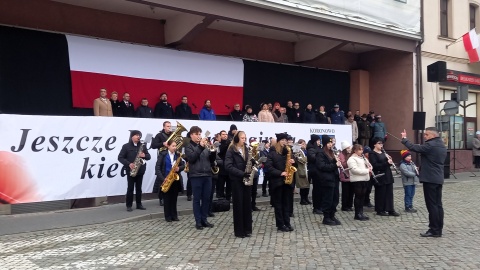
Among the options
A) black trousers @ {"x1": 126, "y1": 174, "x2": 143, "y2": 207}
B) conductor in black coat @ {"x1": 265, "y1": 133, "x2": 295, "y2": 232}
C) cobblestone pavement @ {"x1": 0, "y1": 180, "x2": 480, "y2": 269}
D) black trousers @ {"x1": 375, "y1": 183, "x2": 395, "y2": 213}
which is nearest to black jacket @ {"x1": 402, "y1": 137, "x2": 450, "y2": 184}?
cobblestone pavement @ {"x1": 0, "y1": 180, "x2": 480, "y2": 269}

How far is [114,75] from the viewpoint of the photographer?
1462cm

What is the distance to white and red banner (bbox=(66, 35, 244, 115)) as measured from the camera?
1394 centimetres

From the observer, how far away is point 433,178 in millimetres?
8328

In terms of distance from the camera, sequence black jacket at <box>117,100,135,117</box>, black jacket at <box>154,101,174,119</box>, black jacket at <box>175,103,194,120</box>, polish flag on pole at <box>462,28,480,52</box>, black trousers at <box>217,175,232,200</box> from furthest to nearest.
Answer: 1. polish flag on pole at <box>462,28,480,52</box>
2. black jacket at <box>175,103,194,120</box>
3. black jacket at <box>154,101,174,119</box>
4. black jacket at <box>117,100,135,117</box>
5. black trousers at <box>217,175,232,200</box>

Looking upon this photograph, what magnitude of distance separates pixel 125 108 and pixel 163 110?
137 centimetres

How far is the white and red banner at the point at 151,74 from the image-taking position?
13938 mm

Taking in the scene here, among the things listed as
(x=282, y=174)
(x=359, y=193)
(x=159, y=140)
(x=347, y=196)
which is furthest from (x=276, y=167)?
(x=159, y=140)

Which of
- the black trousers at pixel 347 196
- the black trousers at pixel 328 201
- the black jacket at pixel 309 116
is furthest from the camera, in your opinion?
the black jacket at pixel 309 116

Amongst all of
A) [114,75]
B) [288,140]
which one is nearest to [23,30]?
[114,75]

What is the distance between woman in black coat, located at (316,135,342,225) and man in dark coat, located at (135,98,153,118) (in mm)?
6469

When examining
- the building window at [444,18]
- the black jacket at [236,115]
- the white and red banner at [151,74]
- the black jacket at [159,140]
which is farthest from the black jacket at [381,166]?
the building window at [444,18]

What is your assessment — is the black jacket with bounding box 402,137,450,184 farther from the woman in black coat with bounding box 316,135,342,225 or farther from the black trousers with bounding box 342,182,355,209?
the black trousers with bounding box 342,182,355,209

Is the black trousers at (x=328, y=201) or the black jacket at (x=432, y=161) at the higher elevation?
the black jacket at (x=432, y=161)

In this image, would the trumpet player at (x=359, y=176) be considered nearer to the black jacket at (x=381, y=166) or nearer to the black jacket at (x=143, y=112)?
the black jacket at (x=381, y=166)
